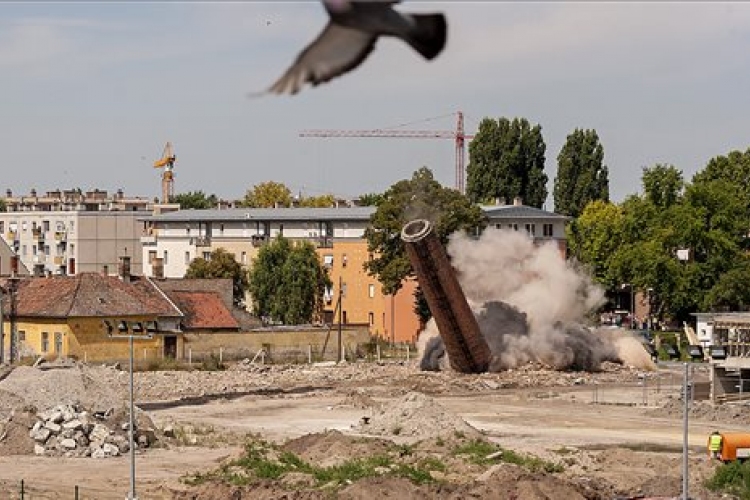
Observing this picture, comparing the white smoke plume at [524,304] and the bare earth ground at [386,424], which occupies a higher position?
the white smoke plume at [524,304]

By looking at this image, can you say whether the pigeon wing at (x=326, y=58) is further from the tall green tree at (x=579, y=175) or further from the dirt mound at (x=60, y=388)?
the tall green tree at (x=579, y=175)

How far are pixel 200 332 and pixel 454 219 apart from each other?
1596cm

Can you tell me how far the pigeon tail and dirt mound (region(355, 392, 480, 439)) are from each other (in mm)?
45528

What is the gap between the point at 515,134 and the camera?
424 feet

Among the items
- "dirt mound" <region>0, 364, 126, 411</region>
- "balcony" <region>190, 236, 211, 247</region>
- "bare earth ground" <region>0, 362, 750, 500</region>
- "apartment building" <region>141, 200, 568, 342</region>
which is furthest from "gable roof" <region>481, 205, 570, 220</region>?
"dirt mound" <region>0, 364, 126, 411</region>

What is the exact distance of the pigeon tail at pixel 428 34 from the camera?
5.54m

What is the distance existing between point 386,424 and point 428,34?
48846 mm

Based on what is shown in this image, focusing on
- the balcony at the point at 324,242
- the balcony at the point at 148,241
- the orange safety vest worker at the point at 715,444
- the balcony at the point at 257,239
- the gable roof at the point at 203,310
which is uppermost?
the balcony at the point at 148,241

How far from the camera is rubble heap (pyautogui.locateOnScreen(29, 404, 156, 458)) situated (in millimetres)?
49562

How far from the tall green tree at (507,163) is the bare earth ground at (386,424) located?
45.4 m

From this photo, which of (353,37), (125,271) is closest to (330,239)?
(125,271)

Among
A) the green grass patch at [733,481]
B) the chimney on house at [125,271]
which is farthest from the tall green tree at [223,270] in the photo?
the green grass patch at [733,481]

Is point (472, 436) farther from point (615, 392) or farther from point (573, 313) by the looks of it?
point (573, 313)

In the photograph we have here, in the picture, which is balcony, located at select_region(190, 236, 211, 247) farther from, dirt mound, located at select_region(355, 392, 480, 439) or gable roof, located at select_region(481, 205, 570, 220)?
dirt mound, located at select_region(355, 392, 480, 439)
